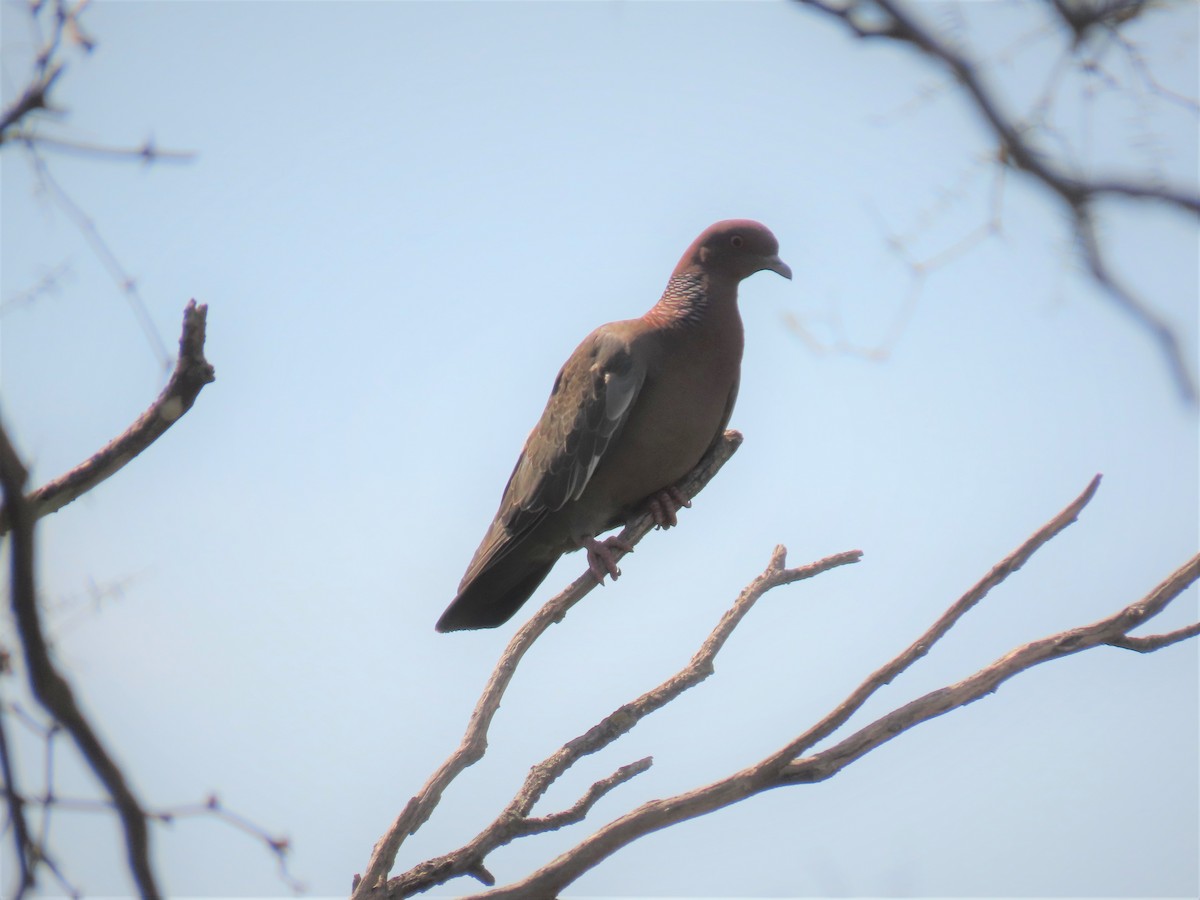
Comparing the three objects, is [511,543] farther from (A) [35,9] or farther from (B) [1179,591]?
(A) [35,9]

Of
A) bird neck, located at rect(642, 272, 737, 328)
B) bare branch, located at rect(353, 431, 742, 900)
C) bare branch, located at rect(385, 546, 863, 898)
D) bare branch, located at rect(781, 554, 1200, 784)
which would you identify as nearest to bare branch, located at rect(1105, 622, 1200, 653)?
bare branch, located at rect(781, 554, 1200, 784)

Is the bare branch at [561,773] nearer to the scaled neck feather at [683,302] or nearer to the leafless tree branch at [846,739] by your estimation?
the leafless tree branch at [846,739]

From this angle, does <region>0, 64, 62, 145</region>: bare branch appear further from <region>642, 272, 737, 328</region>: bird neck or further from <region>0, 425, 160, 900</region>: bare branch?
<region>642, 272, 737, 328</region>: bird neck

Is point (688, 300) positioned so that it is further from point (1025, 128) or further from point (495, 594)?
point (1025, 128)

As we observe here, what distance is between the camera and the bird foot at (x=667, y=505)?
5.34 m

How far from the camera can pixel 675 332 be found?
5391 mm

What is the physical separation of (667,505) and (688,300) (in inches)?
37.8

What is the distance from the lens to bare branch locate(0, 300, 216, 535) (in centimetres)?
281

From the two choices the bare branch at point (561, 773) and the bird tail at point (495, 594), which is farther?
the bird tail at point (495, 594)

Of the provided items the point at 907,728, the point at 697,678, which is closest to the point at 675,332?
the point at 697,678

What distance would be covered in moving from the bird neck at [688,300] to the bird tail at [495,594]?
1234 millimetres

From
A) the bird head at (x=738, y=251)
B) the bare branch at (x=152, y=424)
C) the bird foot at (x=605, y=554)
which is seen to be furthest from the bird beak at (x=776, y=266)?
the bare branch at (x=152, y=424)

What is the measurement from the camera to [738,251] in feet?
19.0

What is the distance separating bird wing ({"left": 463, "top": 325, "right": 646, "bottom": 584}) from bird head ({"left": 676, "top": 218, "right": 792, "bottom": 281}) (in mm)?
618
